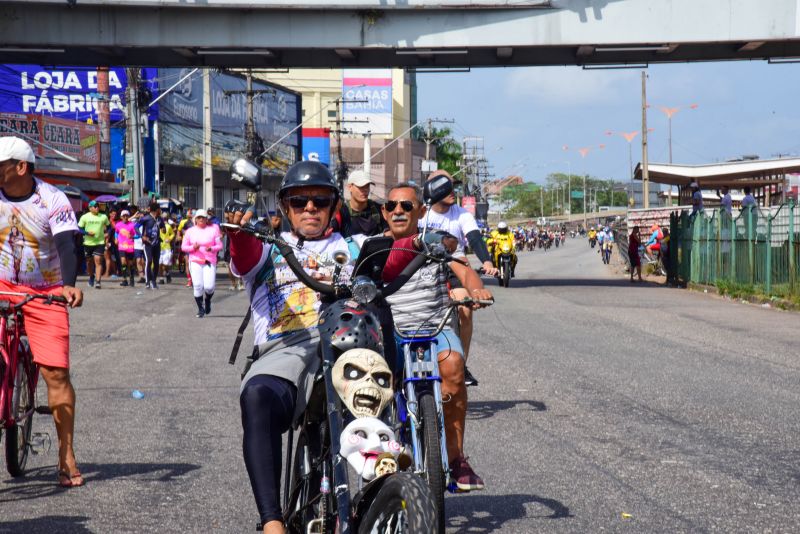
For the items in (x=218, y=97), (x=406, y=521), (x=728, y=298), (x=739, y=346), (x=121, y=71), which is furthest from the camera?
(x=218, y=97)

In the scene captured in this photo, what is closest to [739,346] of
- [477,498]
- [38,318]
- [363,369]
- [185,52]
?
[477,498]

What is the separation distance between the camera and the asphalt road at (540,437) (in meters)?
5.88

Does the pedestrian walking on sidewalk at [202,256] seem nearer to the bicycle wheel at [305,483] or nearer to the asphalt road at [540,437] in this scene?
the asphalt road at [540,437]

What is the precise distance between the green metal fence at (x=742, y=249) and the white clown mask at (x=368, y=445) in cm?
1956

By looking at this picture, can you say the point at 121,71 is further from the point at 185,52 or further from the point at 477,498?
the point at 477,498

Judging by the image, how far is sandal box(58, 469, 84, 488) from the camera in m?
6.59

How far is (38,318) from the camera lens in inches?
253

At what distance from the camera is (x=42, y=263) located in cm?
659

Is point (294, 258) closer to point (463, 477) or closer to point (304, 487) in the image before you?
point (304, 487)

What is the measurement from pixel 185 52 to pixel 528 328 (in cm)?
1319

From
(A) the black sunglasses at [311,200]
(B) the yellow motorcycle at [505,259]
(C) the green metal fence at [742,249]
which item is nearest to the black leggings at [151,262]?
(B) the yellow motorcycle at [505,259]

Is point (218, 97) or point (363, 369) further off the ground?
point (218, 97)

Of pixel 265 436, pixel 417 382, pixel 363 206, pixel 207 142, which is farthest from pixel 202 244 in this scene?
pixel 207 142

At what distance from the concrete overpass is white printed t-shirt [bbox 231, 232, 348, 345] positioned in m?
21.3
